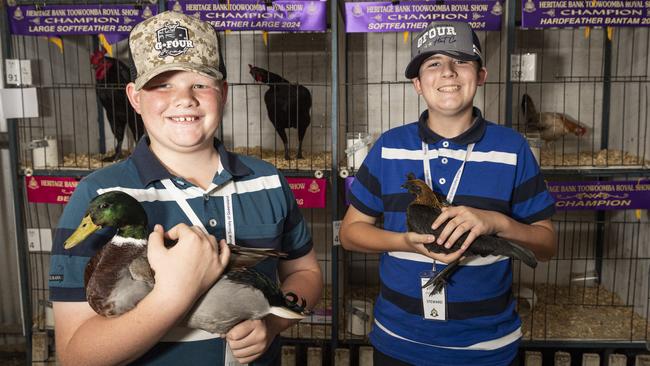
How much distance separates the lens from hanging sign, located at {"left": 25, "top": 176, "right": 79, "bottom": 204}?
3078 millimetres

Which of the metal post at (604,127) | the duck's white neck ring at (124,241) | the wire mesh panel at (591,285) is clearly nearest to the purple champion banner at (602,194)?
the wire mesh panel at (591,285)

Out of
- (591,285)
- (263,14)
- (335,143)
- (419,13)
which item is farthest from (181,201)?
(591,285)

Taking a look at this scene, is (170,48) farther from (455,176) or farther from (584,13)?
(584,13)

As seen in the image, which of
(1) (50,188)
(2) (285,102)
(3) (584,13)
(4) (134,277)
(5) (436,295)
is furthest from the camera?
(2) (285,102)

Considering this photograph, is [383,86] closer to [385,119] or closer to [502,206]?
[385,119]

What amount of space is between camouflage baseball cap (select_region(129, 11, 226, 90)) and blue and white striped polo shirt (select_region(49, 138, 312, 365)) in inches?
7.3

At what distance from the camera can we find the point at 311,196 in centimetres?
303

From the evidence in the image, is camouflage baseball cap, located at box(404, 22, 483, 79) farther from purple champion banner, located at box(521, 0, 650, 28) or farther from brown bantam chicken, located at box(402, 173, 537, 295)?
purple champion banner, located at box(521, 0, 650, 28)

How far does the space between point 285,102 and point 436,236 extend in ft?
6.57

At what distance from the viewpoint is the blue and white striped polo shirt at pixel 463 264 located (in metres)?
1.52

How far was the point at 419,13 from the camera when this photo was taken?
2.87 meters

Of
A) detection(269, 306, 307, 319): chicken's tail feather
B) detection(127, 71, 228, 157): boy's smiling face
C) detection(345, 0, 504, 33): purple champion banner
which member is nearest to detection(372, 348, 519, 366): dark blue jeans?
detection(269, 306, 307, 319): chicken's tail feather

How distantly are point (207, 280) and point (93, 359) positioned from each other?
227mm

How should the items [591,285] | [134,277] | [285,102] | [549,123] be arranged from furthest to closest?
[591,285] < [549,123] < [285,102] < [134,277]
